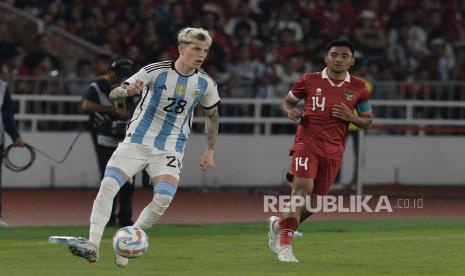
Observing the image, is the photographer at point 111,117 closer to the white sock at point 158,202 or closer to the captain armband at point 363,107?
the captain armband at point 363,107

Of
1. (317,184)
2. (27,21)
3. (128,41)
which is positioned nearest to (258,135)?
(128,41)

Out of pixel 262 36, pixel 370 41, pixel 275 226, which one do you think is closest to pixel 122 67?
pixel 275 226

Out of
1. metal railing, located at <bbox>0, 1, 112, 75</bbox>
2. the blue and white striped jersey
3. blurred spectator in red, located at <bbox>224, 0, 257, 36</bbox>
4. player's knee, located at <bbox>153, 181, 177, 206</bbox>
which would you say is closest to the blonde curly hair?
the blue and white striped jersey

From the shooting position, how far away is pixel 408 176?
2808cm

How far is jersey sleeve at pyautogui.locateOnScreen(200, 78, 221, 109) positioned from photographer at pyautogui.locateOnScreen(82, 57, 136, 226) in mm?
4586

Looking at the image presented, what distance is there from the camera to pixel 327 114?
1509cm

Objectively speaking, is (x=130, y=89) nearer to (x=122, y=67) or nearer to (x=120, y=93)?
(x=120, y=93)

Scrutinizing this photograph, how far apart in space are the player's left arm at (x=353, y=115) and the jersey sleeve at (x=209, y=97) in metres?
1.32

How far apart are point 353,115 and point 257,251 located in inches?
79.7

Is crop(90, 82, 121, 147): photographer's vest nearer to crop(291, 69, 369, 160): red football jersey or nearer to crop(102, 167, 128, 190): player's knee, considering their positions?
crop(291, 69, 369, 160): red football jersey

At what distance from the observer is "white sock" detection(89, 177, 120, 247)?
1342 centimetres

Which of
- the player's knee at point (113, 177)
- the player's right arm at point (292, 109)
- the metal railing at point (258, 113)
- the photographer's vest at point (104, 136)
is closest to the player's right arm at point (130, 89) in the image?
the player's knee at point (113, 177)

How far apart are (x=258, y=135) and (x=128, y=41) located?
290cm

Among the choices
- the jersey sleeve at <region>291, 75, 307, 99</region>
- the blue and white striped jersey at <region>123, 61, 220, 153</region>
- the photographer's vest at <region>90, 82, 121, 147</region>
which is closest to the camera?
the blue and white striped jersey at <region>123, 61, 220, 153</region>
